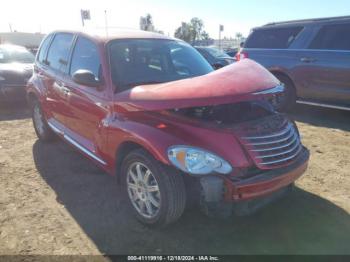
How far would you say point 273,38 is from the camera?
8.16 meters

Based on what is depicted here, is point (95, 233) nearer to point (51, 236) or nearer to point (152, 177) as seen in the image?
point (51, 236)

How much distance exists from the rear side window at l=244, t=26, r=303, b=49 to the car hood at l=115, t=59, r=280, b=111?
16.0 feet

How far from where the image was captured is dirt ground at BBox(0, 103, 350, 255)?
311 cm

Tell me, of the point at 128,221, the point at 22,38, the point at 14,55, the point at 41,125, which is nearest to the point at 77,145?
the point at 128,221

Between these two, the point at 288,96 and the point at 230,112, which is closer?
the point at 230,112

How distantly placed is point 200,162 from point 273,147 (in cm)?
72

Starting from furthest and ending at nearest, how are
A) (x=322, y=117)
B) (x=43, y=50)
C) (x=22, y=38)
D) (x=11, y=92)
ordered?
(x=22, y=38) < (x=11, y=92) < (x=322, y=117) < (x=43, y=50)

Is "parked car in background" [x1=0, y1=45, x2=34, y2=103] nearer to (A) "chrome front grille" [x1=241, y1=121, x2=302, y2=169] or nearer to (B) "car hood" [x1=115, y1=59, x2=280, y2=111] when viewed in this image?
(B) "car hood" [x1=115, y1=59, x2=280, y2=111]

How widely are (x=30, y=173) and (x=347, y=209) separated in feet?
12.8

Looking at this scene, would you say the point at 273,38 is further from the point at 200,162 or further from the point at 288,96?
the point at 200,162

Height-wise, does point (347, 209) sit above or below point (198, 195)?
below

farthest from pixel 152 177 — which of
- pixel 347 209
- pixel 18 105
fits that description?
pixel 18 105

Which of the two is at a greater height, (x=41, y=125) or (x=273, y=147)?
(x=273, y=147)

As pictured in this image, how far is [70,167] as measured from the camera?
16.1 feet
